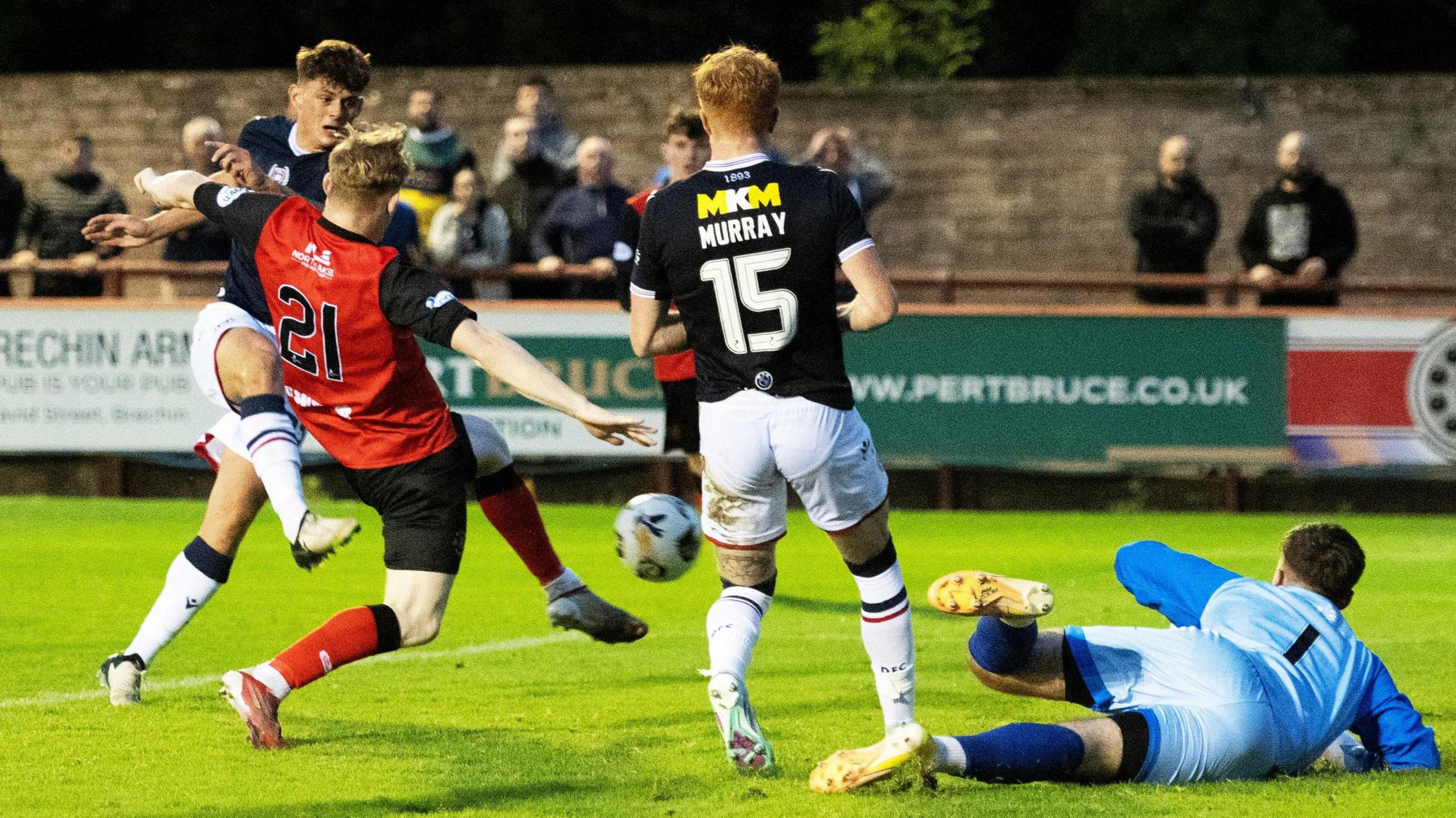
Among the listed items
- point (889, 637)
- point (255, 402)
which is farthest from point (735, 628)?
point (255, 402)

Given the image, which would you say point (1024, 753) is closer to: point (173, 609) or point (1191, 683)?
point (1191, 683)

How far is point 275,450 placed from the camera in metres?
6.12

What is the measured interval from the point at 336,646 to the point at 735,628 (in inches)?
46.4

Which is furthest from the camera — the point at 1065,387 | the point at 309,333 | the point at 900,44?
the point at 900,44

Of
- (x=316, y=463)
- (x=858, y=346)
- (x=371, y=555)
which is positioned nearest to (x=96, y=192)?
(x=316, y=463)

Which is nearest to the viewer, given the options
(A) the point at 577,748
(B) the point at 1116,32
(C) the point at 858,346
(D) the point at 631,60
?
(A) the point at 577,748

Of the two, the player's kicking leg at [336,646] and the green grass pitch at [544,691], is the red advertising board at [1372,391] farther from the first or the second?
the player's kicking leg at [336,646]

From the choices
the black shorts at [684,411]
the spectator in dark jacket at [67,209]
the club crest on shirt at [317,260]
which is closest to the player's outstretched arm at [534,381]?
the club crest on shirt at [317,260]

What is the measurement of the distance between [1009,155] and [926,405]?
678 centimetres

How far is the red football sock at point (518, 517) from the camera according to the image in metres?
6.46

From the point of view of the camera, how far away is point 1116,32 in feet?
69.5

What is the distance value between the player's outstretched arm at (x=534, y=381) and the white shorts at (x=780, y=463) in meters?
0.29

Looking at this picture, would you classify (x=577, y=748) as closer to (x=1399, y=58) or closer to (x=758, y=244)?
(x=758, y=244)

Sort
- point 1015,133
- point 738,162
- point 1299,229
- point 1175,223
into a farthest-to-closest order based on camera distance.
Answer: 1. point 1015,133
2. point 1175,223
3. point 1299,229
4. point 738,162
